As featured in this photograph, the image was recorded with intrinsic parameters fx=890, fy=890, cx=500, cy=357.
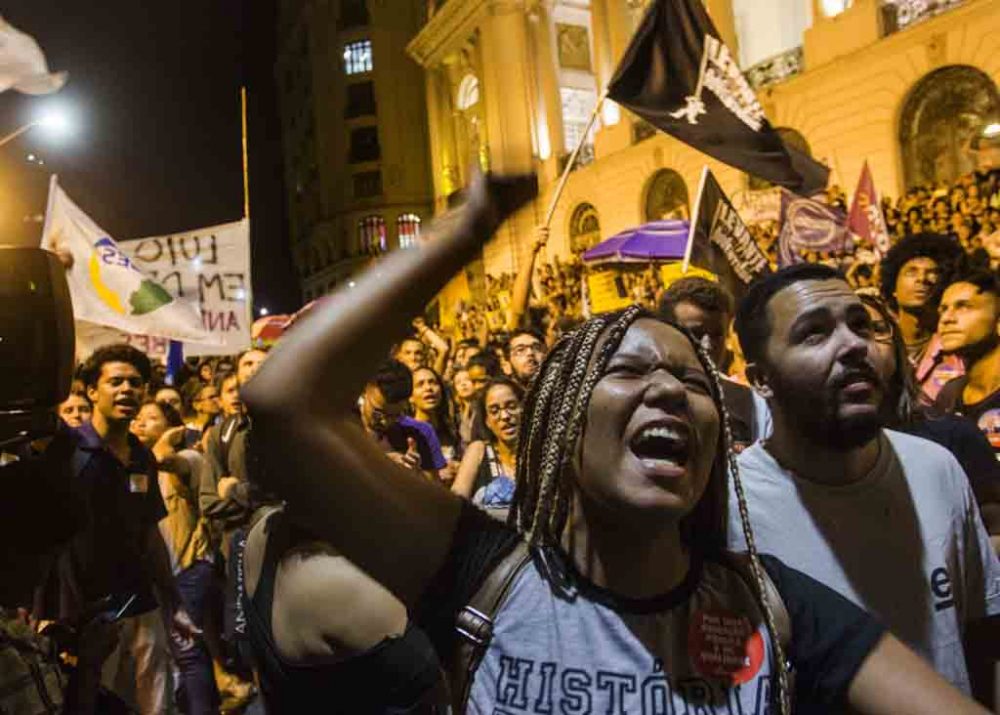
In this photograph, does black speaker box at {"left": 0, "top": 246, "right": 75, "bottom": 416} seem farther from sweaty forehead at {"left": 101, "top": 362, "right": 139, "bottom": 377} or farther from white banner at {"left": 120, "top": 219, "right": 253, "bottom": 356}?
white banner at {"left": 120, "top": 219, "right": 253, "bottom": 356}

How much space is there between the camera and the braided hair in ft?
5.17

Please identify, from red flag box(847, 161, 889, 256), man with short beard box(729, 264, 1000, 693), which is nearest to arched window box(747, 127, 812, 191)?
red flag box(847, 161, 889, 256)

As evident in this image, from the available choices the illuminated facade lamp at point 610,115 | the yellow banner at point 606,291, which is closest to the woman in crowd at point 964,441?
the yellow banner at point 606,291

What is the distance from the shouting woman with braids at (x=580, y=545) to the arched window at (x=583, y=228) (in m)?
25.1

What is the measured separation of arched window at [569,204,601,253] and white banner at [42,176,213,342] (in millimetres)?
19008

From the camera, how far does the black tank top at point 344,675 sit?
99.7 inches

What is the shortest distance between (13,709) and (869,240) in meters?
9.71

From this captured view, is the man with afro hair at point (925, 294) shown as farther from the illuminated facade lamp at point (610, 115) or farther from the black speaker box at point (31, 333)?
the illuminated facade lamp at point (610, 115)

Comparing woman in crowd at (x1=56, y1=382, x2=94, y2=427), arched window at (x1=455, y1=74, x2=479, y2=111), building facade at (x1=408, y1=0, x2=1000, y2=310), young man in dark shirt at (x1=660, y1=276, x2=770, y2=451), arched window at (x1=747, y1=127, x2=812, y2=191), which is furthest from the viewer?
arched window at (x1=455, y1=74, x2=479, y2=111)

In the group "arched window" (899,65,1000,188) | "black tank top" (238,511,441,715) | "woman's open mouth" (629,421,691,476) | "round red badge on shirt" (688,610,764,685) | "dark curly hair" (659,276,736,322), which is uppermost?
"arched window" (899,65,1000,188)

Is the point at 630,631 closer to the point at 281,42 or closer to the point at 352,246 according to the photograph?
the point at 352,246

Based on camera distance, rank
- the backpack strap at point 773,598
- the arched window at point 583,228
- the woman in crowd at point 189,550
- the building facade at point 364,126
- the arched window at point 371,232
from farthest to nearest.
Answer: the arched window at point 371,232 → the building facade at point 364,126 → the arched window at point 583,228 → the woman in crowd at point 189,550 → the backpack strap at point 773,598

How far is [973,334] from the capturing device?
3799 millimetres

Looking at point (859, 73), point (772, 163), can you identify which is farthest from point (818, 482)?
point (859, 73)
